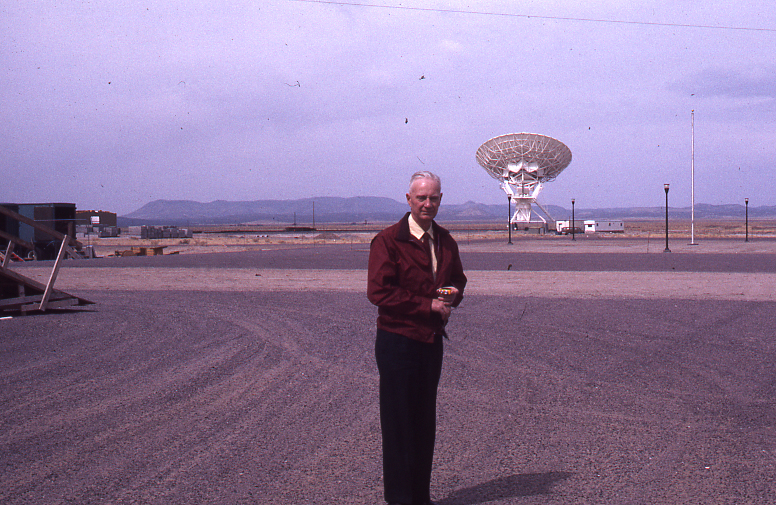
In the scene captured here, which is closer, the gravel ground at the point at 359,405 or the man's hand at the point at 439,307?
the man's hand at the point at 439,307

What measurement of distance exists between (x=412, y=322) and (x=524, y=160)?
77.4m

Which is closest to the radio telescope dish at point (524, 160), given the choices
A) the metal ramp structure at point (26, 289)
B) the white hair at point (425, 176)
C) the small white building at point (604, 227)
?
the small white building at point (604, 227)

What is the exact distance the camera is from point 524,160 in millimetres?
78312

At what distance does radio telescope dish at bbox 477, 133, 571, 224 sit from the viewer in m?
75.4

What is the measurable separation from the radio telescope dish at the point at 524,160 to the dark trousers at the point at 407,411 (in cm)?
7090

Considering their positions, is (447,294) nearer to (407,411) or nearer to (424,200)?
(424,200)

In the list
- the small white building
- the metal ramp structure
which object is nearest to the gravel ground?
the metal ramp structure

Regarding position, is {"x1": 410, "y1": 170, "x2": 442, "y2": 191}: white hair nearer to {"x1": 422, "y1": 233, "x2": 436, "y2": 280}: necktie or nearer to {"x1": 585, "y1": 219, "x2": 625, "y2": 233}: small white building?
{"x1": 422, "y1": 233, "x2": 436, "y2": 280}: necktie

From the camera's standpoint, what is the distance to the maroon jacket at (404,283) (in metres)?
3.49

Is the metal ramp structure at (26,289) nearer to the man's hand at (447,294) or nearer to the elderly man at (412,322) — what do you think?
the elderly man at (412,322)

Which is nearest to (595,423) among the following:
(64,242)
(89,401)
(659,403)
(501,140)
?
(659,403)

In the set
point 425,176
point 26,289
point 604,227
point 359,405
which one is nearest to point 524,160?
point 604,227

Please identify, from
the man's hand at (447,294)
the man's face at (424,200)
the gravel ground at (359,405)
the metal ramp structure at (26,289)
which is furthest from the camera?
the metal ramp structure at (26,289)

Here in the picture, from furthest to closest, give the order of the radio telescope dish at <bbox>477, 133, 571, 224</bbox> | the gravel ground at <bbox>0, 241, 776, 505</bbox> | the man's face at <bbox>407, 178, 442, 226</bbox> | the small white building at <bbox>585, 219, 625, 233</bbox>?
the small white building at <bbox>585, 219, 625, 233</bbox> → the radio telescope dish at <bbox>477, 133, 571, 224</bbox> → the gravel ground at <bbox>0, 241, 776, 505</bbox> → the man's face at <bbox>407, 178, 442, 226</bbox>
